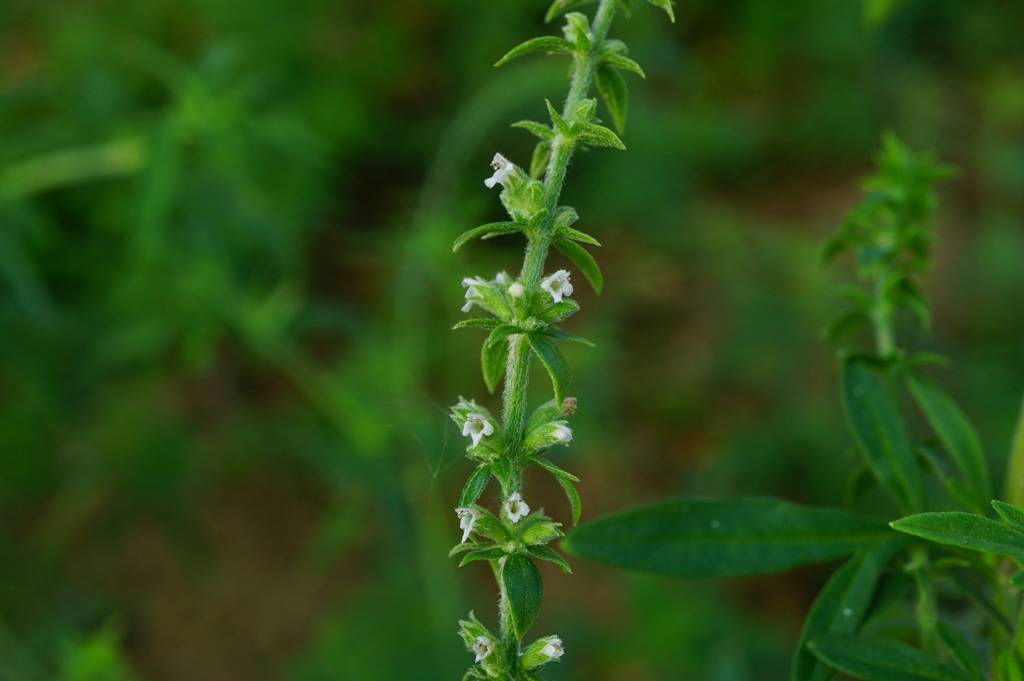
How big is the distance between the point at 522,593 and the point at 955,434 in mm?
826

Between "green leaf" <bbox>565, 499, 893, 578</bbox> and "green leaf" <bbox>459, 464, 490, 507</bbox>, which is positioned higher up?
"green leaf" <bbox>565, 499, 893, 578</bbox>

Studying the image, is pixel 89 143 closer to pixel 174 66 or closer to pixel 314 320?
pixel 174 66

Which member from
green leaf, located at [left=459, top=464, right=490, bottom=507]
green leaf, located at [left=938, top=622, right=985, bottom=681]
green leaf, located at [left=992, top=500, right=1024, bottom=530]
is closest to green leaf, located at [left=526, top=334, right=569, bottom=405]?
green leaf, located at [left=459, top=464, right=490, bottom=507]

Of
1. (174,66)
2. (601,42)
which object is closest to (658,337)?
(174,66)

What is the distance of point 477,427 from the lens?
124cm

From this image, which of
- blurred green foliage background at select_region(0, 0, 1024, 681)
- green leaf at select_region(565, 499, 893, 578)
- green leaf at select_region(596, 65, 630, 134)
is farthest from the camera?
blurred green foliage background at select_region(0, 0, 1024, 681)

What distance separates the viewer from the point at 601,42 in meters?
1.26

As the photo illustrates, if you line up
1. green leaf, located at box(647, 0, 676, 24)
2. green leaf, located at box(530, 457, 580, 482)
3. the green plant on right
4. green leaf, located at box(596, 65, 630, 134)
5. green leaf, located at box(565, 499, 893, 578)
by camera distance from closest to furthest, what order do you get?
green leaf, located at box(530, 457, 580, 482)
green leaf, located at box(647, 0, 676, 24)
green leaf, located at box(596, 65, 630, 134)
the green plant on right
green leaf, located at box(565, 499, 893, 578)

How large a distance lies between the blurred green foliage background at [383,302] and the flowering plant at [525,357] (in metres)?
1.72

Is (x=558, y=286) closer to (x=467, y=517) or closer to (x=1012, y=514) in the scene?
(x=467, y=517)

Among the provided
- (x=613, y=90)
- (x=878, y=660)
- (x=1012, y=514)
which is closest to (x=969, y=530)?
(x=1012, y=514)

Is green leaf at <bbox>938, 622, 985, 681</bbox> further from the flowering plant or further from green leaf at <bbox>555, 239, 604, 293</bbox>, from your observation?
green leaf at <bbox>555, 239, 604, 293</bbox>

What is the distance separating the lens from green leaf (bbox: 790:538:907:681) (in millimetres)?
1530

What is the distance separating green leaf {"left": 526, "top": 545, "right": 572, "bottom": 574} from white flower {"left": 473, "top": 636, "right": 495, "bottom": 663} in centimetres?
10
